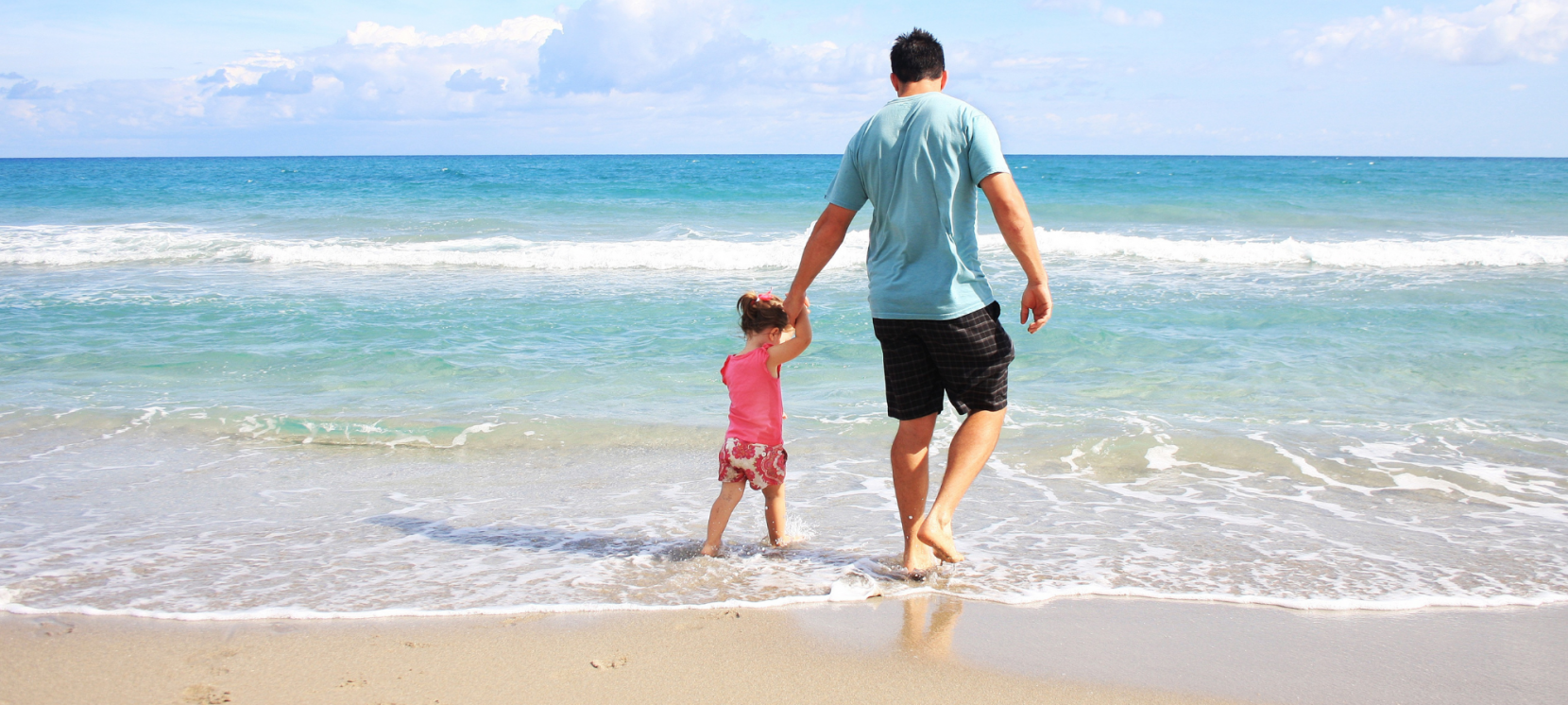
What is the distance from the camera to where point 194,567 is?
3.52m

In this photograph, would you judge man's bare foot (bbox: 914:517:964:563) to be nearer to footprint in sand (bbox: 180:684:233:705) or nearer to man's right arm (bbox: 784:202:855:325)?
man's right arm (bbox: 784:202:855:325)

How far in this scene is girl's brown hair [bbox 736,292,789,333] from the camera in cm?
346

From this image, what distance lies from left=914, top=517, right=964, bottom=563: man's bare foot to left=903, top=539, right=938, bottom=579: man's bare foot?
17 centimetres

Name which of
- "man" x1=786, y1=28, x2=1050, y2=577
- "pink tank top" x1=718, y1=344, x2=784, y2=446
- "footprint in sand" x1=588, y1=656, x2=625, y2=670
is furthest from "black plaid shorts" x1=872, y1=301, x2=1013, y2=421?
"footprint in sand" x1=588, y1=656, x2=625, y2=670

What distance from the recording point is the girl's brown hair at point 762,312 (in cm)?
346

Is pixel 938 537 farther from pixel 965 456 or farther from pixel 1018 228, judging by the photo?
pixel 1018 228

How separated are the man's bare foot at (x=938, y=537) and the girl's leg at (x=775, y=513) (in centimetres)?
69

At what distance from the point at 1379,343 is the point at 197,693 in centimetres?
846

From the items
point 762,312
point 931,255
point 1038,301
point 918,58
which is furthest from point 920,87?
A: point 762,312

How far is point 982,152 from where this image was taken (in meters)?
2.91

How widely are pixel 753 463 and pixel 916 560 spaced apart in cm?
69

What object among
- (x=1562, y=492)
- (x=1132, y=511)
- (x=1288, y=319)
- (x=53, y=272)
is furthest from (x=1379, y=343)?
(x=53, y=272)

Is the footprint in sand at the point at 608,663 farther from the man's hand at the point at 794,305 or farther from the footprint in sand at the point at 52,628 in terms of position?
the footprint in sand at the point at 52,628

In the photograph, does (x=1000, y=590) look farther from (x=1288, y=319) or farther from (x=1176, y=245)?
(x=1176, y=245)
